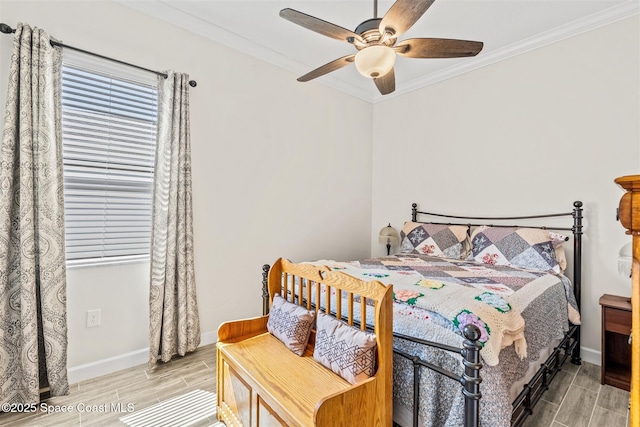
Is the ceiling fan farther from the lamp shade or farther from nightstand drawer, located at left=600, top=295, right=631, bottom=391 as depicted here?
the lamp shade

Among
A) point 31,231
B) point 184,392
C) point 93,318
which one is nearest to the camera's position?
Result: point 31,231

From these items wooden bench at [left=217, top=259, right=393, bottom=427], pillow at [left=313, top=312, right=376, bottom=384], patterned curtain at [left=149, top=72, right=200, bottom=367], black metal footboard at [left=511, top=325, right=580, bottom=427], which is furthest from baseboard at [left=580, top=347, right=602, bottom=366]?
patterned curtain at [left=149, top=72, right=200, bottom=367]

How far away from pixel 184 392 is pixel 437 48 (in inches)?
106

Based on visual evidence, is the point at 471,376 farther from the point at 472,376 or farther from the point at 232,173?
the point at 232,173

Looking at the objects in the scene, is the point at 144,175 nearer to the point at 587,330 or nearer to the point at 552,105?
the point at 552,105

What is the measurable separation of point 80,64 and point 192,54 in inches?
32.6

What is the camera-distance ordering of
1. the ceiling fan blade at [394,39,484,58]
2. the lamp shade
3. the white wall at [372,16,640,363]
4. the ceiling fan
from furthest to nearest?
the lamp shade < the white wall at [372,16,640,363] < the ceiling fan blade at [394,39,484,58] < the ceiling fan

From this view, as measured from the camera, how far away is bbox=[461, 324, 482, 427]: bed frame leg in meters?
1.17

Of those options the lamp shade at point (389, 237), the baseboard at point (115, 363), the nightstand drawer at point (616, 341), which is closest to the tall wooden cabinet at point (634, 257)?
the nightstand drawer at point (616, 341)

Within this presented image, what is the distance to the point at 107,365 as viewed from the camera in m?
2.30

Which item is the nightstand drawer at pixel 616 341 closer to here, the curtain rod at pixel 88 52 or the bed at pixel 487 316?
the bed at pixel 487 316

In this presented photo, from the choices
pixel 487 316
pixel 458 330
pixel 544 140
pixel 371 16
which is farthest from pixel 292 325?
pixel 544 140

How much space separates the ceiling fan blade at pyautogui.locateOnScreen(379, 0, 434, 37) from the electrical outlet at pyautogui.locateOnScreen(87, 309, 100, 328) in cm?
263

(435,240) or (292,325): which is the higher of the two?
(435,240)
